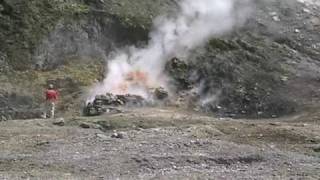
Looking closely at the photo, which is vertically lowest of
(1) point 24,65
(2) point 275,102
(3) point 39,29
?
(2) point 275,102

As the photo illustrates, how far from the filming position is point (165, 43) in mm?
25094

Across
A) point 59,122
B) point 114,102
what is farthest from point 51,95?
point 59,122

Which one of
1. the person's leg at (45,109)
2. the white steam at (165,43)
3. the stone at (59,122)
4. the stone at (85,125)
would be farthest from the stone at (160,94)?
the stone at (85,125)

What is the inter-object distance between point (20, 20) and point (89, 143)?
39.1ft

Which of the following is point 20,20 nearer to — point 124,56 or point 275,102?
point 124,56

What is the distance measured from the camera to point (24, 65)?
23969mm

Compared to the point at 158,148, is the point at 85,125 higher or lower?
higher

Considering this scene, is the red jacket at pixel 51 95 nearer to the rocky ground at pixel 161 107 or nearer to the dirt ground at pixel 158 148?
the rocky ground at pixel 161 107

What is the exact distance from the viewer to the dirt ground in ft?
40.9

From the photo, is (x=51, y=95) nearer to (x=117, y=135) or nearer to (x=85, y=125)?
(x=85, y=125)

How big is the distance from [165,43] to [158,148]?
37.3 feet

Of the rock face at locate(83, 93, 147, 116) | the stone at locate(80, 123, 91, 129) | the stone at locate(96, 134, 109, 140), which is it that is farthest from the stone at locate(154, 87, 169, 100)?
the stone at locate(96, 134, 109, 140)

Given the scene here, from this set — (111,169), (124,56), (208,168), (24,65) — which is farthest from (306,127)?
(24,65)

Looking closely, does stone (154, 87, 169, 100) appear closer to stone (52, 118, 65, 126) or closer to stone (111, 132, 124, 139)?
stone (52, 118, 65, 126)
